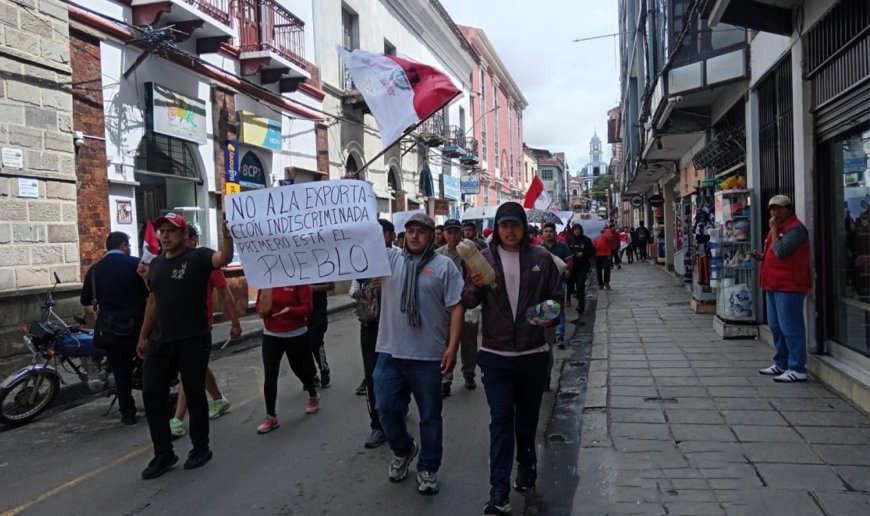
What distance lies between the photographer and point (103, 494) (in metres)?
4.51

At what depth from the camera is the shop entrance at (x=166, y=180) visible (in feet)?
39.3

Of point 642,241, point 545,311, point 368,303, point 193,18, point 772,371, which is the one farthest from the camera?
point 642,241

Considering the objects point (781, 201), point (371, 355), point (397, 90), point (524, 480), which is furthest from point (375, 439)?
point (781, 201)

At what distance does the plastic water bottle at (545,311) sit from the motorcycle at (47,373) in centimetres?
436

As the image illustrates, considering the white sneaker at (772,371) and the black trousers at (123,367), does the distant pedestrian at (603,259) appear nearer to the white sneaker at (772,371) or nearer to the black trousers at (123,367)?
the white sneaker at (772,371)

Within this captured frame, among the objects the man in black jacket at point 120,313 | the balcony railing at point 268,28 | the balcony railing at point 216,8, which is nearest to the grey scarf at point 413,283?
the man in black jacket at point 120,313

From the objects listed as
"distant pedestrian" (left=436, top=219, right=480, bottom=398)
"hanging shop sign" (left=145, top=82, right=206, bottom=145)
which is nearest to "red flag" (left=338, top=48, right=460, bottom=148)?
"distant pedestrian" (left=436, top=219, right=480, bottom=398)

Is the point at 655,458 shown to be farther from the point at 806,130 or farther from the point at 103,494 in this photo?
the point at 806,130

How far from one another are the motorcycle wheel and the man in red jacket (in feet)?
23.7

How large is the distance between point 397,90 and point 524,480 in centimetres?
408

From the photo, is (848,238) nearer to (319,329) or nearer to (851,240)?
(851,240)

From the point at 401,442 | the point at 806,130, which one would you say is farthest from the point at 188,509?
the point at 806,130

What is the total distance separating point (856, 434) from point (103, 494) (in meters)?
5.39

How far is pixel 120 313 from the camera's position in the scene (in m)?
6.21
